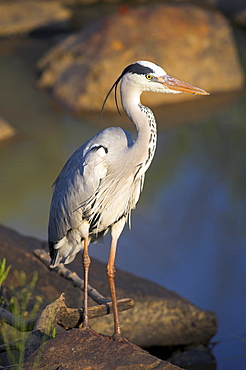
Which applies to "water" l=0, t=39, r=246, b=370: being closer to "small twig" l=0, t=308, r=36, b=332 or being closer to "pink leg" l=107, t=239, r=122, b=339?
"pink leg" l=107, t=239, r=122, b=339

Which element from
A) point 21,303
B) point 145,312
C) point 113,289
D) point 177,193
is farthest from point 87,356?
point 177,193

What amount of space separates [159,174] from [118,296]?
124 inches

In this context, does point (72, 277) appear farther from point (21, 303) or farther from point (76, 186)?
point (76, 186)

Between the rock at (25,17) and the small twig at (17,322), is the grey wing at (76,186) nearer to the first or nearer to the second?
the small twig at (17,322)

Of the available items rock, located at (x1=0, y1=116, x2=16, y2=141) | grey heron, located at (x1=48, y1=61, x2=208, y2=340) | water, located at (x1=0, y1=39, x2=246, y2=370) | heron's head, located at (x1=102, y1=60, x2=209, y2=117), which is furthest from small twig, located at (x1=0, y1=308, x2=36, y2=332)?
rock, located at (x1=0, y1=116, x2=16, y2=141)

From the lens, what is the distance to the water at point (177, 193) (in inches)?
241

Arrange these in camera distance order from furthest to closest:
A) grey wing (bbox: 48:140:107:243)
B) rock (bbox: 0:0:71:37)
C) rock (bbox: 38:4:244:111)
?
rock (bbox: 0:0:71:37) < rock (bbox: 38:4:244:111) < grey wing (bbox: 48:140:107:243)

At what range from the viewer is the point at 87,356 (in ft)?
10.6

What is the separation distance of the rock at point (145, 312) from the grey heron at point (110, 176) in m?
0.67

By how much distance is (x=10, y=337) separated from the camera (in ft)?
14.8

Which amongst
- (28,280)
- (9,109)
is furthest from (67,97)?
(28,280)

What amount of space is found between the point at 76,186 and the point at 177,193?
354 cm

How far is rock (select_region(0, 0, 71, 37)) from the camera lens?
1325 cm

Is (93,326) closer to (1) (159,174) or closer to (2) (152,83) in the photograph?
(2) (152,83)
